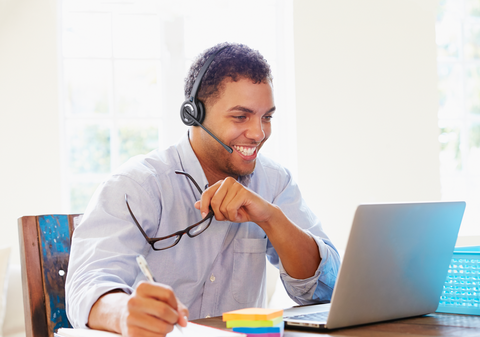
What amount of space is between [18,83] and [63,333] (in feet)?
7.94

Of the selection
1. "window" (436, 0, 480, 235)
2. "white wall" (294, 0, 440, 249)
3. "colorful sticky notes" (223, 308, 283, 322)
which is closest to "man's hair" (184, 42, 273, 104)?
"colorful sticky notes" (223, 308, 283, 322)

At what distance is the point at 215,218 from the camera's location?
1156mm

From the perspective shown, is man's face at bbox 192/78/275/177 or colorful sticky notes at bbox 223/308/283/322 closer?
colorful sticky notes at bbox 223/308/283/322

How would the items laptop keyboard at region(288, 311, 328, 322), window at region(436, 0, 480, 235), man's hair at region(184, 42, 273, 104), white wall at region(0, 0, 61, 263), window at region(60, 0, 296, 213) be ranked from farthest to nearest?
window at region(436, 0, 480, 235) < window at region(60, 0, 296, 213) < white wall at region(0, 0, 61, 263) < man's hair at region(184, 42, 273, 104) < laptop keyboard at region(288, 311, 328, 322)

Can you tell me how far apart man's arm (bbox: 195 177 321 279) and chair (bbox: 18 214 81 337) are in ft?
1.32

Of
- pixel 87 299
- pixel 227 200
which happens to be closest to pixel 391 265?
pixel 227 200

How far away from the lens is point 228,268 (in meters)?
1.31

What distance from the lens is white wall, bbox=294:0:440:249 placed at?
123 inches

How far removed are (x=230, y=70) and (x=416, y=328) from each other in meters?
0.81

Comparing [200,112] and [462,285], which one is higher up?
[200,112]

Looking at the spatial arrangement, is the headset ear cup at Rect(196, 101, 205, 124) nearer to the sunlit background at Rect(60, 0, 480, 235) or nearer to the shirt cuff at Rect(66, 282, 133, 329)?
the shirt cuff at Rect(66, 282, 133, 329)

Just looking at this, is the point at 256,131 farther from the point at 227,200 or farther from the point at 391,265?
the point at 391,265

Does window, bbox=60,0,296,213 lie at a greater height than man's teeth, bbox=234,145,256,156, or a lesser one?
greater

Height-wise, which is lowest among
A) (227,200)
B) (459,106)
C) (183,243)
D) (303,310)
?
(303,310)
